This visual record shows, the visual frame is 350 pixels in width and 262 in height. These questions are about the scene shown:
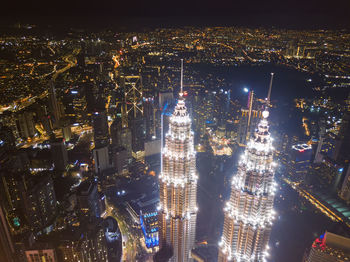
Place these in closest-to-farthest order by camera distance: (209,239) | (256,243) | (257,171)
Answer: (257,171) < (256,243) < (209,239)

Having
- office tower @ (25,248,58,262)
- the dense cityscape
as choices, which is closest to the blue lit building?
the dense cityscape

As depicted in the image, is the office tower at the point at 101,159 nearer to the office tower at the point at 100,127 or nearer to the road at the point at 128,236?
the office tower at the point at 100,127

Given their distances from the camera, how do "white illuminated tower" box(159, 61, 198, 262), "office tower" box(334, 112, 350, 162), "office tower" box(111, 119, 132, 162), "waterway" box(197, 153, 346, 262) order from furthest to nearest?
"office tower" box(111, 119, 132, 162) < "office tower" box(334, 112, 350, 162) < "waterway" box(197, 153, 346, 262) < "white illuminated tower" box(159, 61, 198, 262)

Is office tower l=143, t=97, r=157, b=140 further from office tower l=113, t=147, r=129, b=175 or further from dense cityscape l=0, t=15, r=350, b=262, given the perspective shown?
office tower l=113, t=147, r=129, b=175

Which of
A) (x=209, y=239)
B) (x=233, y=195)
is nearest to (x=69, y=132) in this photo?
(x=209, y=239)

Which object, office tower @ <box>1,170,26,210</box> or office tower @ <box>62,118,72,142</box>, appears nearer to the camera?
office tower @ <box>1,170,26,210</box>

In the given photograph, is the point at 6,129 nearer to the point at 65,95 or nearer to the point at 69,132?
the point at 69,132

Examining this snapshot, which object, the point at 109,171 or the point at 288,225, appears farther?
the point at 109,171
